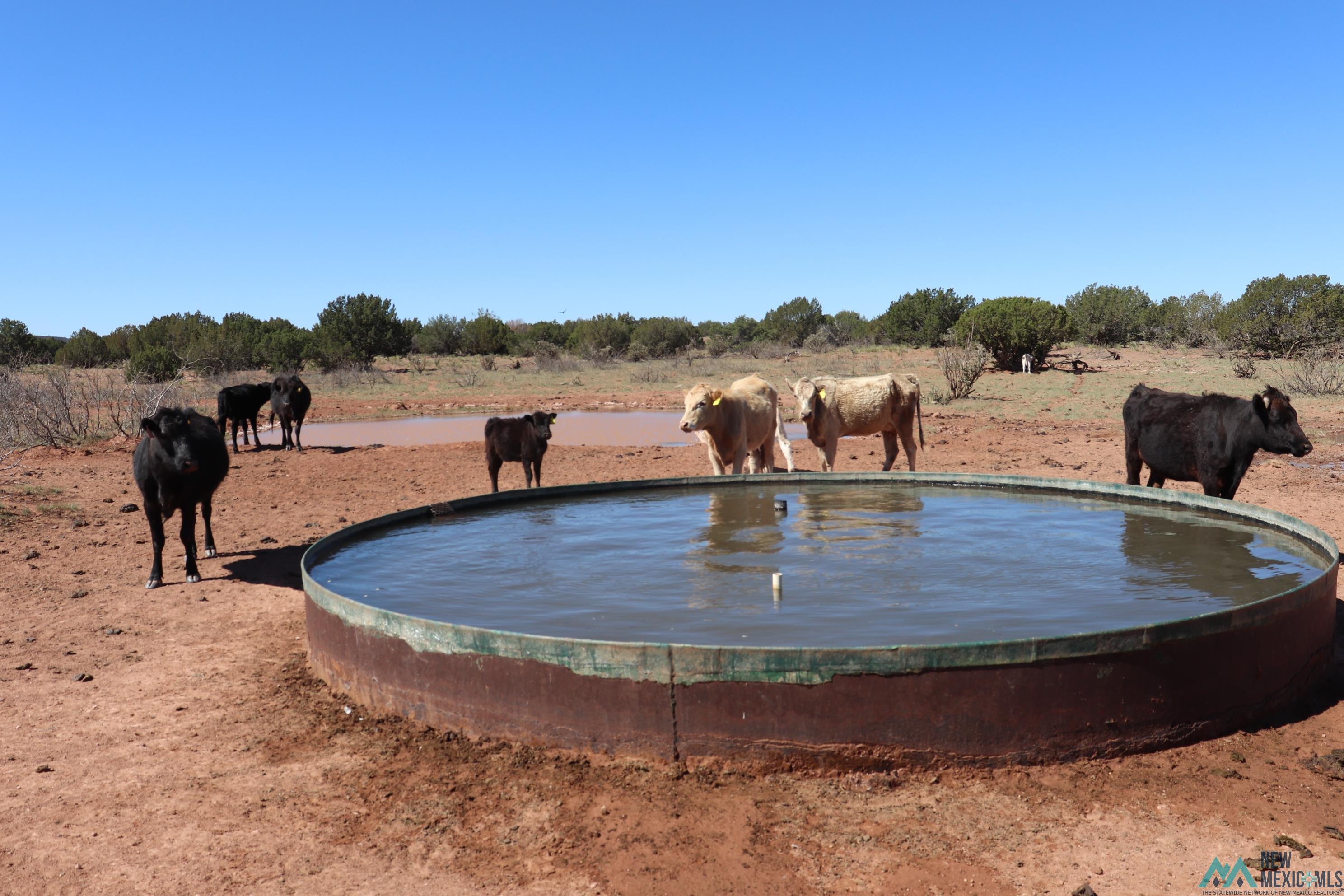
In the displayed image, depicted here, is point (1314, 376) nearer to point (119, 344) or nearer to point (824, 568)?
point (824, 568)

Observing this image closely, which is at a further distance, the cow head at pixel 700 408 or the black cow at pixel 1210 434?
the cow head at pixel 700 408

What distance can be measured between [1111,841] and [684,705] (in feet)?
5.85

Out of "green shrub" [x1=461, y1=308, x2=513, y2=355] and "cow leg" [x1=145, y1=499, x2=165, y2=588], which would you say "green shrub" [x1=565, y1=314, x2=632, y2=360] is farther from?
"cow leg" [x1=145, y1=499, x2=165, y2=588]

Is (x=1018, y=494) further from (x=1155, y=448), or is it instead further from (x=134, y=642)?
(x=134, y=642)

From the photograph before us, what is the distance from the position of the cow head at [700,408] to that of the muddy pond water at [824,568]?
1.84 metres

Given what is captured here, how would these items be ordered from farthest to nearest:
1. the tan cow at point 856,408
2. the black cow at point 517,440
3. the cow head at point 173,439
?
the tan cow at point 856,408 → the black cow at point 517,440 → the cow head at point 173,439

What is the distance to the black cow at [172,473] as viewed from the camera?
26.4 feet

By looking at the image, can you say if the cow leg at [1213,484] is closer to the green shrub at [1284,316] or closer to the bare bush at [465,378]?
the bare bush at [465,378]

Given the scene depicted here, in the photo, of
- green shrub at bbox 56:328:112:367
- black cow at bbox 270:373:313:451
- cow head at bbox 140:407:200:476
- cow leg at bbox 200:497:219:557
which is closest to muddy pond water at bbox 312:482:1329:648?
cow head at bbox 140:407:200:476

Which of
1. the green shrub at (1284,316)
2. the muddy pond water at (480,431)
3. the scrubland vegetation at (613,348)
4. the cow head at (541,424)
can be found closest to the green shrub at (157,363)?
the scrubland vegetation at (613,348)

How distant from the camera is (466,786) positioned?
433cm

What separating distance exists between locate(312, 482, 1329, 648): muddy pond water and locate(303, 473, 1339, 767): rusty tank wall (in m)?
0.41

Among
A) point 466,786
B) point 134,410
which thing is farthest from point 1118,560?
point 134,410

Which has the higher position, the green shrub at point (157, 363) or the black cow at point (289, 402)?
the green shrub at point (157, 363)
